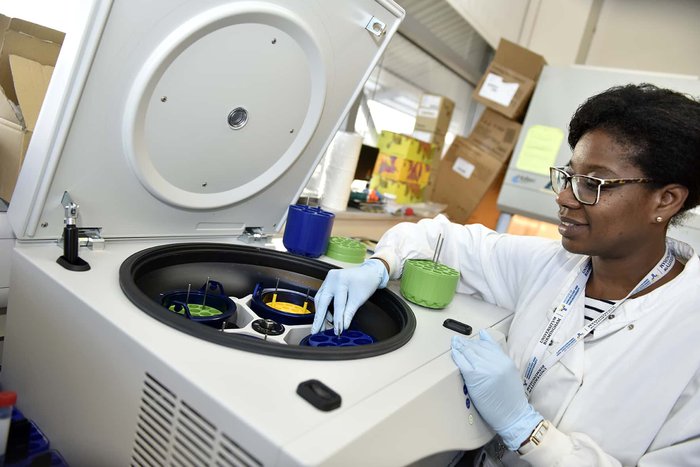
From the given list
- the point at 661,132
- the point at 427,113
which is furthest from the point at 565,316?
the point at 427,113

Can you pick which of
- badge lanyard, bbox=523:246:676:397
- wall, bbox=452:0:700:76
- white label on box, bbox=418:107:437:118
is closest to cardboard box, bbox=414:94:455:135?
white label on box, bbox=418:107:437:118

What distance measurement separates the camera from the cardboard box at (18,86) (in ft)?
2.85

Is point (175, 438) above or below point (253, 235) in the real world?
below

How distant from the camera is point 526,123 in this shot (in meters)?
2.79

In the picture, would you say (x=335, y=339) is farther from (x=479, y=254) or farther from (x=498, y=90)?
(x=498, y=90)

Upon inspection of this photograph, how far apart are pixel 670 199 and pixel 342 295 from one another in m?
0.75

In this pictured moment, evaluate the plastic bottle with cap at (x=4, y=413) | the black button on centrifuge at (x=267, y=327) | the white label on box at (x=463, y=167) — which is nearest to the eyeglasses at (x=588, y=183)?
the black button on centrifuge at (x=267, y=327)

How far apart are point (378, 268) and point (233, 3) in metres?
0.63

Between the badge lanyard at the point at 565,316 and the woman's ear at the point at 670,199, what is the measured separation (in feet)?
0.47

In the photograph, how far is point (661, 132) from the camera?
0.93m

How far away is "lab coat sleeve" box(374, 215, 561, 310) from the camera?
4.15ft

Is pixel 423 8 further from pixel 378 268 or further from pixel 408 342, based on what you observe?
pixel 408 342

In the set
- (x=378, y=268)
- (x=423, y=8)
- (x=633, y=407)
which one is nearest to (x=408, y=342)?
(x=378, y=268)

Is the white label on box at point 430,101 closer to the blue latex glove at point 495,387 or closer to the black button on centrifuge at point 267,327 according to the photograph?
the blue latex glove at point 495,387
